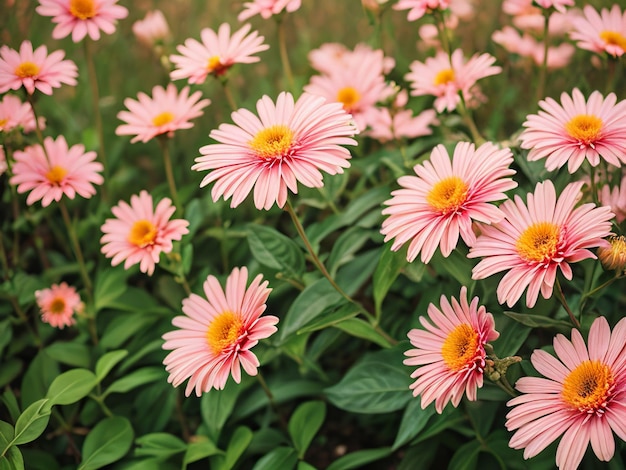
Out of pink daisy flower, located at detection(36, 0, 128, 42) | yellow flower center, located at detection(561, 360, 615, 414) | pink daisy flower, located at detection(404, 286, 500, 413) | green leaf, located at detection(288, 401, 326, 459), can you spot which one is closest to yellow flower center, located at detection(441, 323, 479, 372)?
pink daisy flower, located at detection(404, 286, 500, 413)

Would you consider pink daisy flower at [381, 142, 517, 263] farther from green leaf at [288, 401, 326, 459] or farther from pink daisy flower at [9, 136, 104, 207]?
pink daisy flower at [9, 136, 104, 207]

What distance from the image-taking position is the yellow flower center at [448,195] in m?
0.73

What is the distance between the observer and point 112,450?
3.10ft

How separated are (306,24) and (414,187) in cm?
127

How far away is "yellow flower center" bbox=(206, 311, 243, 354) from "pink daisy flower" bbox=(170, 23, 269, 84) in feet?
1.13

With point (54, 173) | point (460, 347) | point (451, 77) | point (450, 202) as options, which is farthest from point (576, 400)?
point (54, 173)

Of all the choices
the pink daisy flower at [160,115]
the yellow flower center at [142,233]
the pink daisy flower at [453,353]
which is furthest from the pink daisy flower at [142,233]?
the pink daisy flower at [453,353]

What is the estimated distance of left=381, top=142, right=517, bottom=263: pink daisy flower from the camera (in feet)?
2.35

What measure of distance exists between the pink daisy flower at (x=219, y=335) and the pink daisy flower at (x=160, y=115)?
0.91 feet

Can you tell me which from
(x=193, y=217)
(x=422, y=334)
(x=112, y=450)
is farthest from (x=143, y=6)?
(x=422, y=334)

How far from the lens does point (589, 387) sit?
684 mm

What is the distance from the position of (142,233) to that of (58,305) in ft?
0.77

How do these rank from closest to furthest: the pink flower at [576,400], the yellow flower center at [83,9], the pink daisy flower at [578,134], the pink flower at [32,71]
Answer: the pink flower at [576,400], the pink daisy flower at [578,134], the pink flower at [32,71], the yellow flower center at [83,9]

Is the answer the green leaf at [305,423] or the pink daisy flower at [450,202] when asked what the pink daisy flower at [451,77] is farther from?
the green leaf at [305,423]
